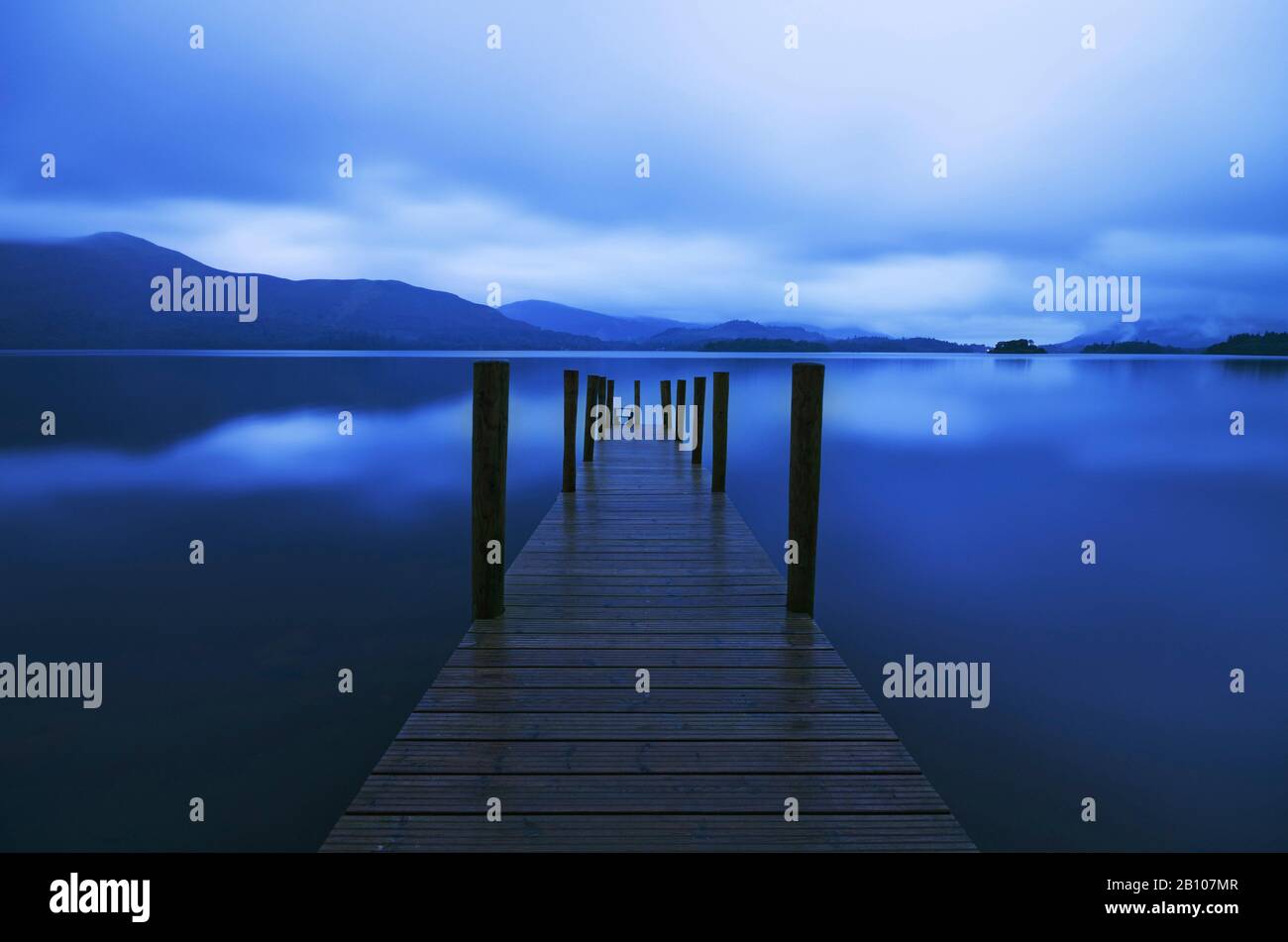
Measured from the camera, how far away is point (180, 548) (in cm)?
1208

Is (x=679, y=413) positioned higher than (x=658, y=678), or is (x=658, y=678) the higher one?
(x=679, y=413)

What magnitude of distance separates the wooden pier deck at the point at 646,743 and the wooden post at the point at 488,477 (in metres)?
0.35

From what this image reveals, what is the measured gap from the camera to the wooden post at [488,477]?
203 inches

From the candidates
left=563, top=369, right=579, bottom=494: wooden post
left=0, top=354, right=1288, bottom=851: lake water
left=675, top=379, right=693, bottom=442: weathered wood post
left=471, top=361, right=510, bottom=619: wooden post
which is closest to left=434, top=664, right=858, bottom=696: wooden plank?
left=471, top=361, right=510, bottom=619: wooden post

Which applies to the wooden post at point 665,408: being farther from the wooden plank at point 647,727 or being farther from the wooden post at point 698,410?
the wooden plank at point 647,727

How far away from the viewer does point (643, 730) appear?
147 inches

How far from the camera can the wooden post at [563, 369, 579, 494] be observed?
1151 cm

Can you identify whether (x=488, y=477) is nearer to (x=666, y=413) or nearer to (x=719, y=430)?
(x=719, y=430)

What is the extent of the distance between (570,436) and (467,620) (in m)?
4.13

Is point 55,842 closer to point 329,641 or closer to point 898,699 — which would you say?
point 329,641

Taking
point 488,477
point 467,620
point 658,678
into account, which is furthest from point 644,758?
point 467,620
